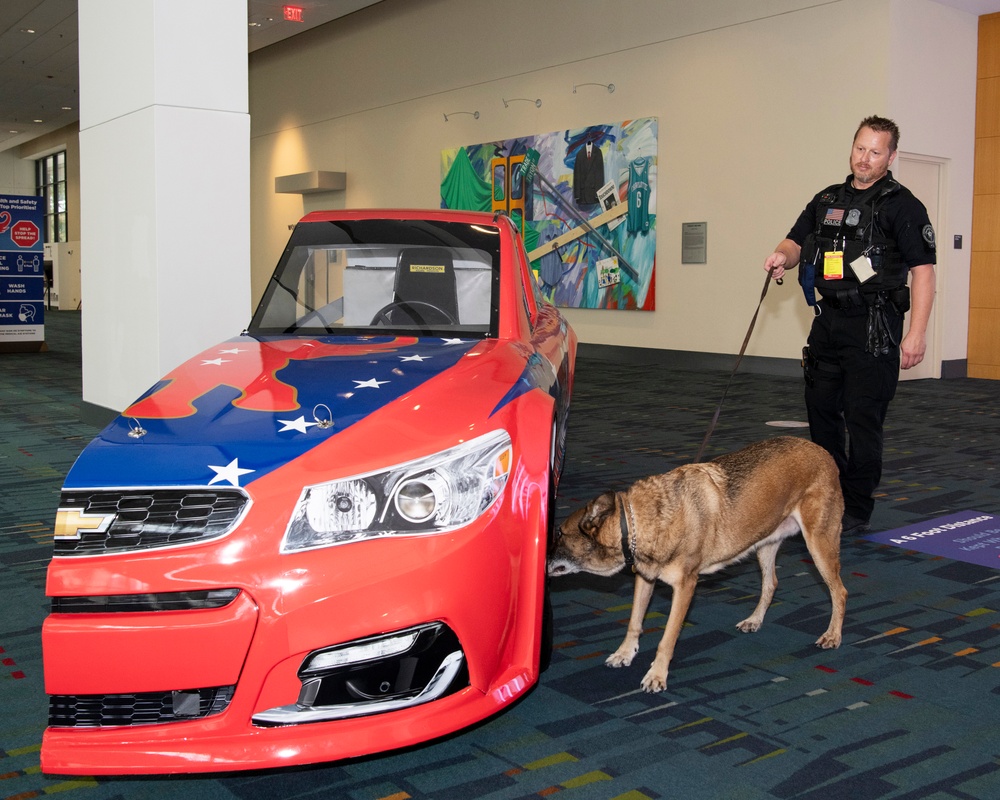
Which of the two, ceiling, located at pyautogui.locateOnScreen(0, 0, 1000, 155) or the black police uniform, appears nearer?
the black police uniform

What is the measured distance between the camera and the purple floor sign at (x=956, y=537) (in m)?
3.99

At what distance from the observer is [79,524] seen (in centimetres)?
197

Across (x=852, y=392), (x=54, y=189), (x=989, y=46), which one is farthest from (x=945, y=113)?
(x=54, y=189)

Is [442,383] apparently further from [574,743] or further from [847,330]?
[847,330]

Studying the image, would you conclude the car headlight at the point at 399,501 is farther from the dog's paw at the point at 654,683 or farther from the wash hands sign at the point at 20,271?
the wash hands sign at the point at 20,271

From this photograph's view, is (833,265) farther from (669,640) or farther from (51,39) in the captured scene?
(51,39)

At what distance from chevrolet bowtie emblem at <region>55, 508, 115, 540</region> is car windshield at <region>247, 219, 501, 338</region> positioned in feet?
4.49

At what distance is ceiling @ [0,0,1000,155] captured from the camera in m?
15.9

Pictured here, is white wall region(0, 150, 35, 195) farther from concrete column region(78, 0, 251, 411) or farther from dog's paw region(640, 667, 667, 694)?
dog's paw region(640, 667, 667, 694)

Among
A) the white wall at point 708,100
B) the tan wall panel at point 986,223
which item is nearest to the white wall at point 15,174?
the white wall at point 708,100

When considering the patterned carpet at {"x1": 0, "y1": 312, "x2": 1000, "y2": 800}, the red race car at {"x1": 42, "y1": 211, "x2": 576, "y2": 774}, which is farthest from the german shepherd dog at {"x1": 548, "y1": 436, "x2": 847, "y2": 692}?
the red race car at {"x1": 42, "y1": 211, "x2": 576, "y2": 774}

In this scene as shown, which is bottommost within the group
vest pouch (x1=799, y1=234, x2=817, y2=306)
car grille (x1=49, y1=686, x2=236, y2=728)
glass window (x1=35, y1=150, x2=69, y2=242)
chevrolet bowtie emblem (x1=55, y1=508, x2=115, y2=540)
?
car grille (x1=49, y1=686, x2=236, y2=728)

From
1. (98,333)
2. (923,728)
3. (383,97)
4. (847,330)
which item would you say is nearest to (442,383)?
(923,728)

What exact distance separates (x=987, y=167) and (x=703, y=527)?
10.6 m
